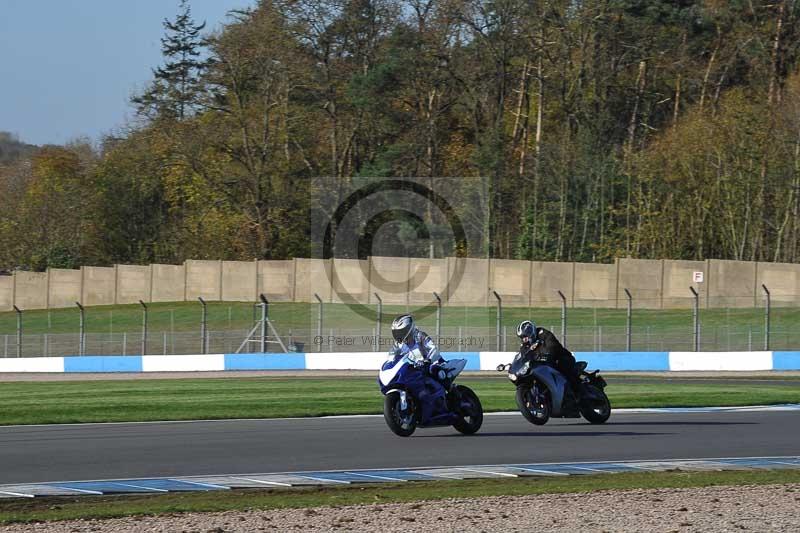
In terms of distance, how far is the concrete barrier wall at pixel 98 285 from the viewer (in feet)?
206

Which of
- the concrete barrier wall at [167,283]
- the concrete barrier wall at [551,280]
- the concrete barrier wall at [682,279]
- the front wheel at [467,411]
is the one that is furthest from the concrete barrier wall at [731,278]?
the front wheel at [467,411]

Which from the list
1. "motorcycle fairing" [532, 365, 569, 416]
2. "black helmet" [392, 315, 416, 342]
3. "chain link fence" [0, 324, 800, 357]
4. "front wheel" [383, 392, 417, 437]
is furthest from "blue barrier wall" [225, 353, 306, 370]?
"black helmet" [392, 315, 416, 342]

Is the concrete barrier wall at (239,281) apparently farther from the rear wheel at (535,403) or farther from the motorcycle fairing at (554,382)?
the motorcycle fairing at (554,382)

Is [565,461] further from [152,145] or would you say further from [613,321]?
[152,145]

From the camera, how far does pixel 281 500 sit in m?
10.9

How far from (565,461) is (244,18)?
176 feet

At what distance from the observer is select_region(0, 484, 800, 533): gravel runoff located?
9445 millimetres

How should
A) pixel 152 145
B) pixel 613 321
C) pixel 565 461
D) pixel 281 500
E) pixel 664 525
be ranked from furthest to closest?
pixel 152 145 → pixel 613 321 → pixel 565 461 → pixel 281 500 → pixel 664 525

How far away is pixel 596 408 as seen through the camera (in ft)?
57.1

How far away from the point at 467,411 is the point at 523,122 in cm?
4914

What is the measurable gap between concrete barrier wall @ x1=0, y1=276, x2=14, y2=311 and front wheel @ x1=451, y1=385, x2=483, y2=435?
53798 millimetres

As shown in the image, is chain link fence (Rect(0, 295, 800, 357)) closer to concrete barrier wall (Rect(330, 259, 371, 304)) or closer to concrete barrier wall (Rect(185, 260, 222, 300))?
concrete barrier wall (Rect(330, 259, 371, 304))

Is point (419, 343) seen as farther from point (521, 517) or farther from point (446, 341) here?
point (446, 341)

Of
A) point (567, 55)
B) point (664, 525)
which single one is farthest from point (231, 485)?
point (567, 55)
